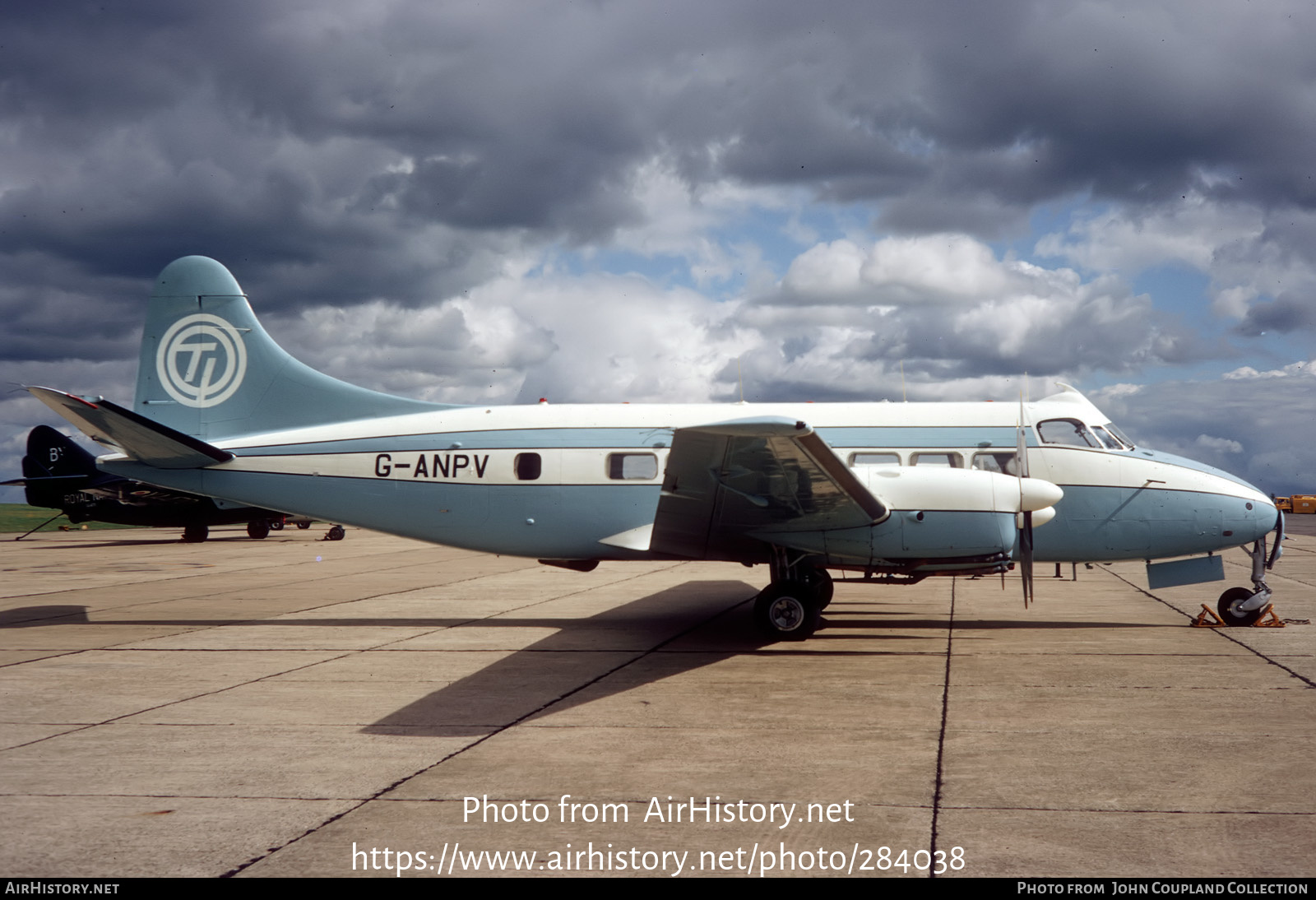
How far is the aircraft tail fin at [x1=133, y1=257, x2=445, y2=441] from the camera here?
14.0m

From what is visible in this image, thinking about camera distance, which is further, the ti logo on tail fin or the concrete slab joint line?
the ti logo on tail fin

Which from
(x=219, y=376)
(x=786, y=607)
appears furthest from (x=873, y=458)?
(x=219, y=376)

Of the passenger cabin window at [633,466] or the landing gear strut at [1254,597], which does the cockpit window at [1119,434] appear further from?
the passenger cabin window at [633,466]

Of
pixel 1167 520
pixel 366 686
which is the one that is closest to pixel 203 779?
pixel 366 686

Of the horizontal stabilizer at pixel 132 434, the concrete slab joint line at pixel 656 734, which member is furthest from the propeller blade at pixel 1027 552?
the horizontal stabilizer at pixel 132 434

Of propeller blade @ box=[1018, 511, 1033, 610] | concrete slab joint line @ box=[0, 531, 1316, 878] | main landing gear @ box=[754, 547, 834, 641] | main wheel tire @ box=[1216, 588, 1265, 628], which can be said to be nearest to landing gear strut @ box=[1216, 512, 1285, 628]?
main wheel tire @ box=[1216, 588, 1265, 628]

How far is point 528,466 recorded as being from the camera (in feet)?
42.1

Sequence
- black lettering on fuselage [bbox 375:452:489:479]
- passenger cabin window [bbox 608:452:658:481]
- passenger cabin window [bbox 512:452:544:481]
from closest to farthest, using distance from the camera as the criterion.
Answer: passenger cabin window [bbox 608:452:658:481]
passenger cabin window [bbox 512:452:544:481]
black lettering on fuselage [bbox 375:452:489:479]

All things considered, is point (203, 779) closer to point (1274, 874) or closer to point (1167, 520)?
point (1274, 874)

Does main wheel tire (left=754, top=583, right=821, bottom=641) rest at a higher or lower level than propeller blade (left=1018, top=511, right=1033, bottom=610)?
lower

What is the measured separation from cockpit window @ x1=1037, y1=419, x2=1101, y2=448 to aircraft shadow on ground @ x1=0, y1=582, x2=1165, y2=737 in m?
2.46

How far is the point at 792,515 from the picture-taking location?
1090 cm

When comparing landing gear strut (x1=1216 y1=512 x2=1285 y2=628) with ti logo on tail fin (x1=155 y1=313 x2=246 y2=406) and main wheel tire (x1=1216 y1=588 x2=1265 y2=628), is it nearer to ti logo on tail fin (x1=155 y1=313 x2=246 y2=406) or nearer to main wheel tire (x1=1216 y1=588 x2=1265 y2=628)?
main wheel tire (x1=1216 y1=588 x2=1265 y2=628)

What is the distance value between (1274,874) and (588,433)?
9.60 meters
